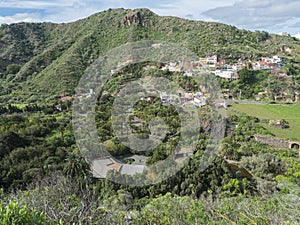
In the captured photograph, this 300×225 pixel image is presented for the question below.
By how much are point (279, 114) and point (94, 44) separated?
18713mm

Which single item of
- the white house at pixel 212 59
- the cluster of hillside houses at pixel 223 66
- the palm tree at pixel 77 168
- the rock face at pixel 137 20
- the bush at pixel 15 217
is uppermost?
the rock face at pixel 137 20

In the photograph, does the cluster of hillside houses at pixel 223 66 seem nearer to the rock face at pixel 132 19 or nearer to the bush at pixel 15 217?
the rock face at pixel 132 19

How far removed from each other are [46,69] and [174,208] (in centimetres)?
2306

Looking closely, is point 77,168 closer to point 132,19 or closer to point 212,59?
point 212,59

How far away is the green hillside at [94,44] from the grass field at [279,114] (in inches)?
316

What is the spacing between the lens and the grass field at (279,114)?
12898 mm

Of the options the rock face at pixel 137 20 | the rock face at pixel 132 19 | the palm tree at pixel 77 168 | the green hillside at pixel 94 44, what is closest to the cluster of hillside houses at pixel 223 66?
the green hillside at pixel 94 44

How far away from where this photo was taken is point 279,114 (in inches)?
615

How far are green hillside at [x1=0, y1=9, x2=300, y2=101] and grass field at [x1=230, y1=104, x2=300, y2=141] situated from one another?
8.04 meters

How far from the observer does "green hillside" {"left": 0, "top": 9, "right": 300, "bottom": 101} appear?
71.7 feet

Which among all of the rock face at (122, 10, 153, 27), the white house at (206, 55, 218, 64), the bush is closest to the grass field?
the white house at (206, 55, 218, 64)

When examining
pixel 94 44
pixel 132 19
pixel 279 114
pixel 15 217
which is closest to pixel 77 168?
pixel 15 217

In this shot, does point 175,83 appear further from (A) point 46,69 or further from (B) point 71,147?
(A) point 46,69

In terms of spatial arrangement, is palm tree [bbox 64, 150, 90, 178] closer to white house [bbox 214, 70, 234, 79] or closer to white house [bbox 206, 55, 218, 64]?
white house [bbox 214, 70, 234, 79]
